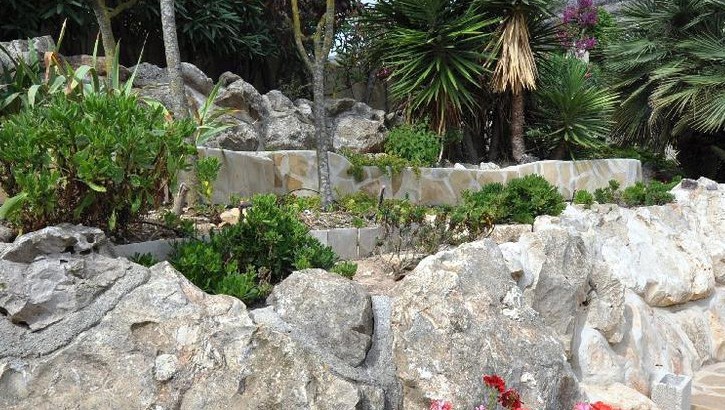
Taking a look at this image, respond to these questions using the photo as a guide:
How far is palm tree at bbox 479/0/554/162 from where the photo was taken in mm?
9562

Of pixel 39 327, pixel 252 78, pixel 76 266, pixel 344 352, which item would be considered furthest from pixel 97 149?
pixel 252 78

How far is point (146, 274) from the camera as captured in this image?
11.2 ft

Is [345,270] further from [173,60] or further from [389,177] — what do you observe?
[389,177]

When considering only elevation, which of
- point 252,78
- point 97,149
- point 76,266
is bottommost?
point 76,266

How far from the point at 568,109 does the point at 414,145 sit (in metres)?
2.64

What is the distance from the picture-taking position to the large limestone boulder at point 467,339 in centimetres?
384

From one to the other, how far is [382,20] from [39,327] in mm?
7750

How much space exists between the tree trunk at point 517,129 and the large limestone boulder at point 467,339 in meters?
5.98

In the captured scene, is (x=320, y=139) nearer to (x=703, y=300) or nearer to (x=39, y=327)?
(x=39, y=327)

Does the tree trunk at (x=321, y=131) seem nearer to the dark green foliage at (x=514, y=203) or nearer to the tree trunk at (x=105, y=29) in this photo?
the dark green foliage at (x=514, y=203)

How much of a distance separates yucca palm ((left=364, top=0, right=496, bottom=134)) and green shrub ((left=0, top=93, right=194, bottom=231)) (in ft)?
18.6

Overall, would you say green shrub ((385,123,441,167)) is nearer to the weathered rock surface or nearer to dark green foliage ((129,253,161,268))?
the weathered rock surface

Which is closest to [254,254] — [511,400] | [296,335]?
[296,335]

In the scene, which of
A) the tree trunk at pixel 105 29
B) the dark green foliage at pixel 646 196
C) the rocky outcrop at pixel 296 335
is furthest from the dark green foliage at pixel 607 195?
the tree trunk at pixel 105 29
